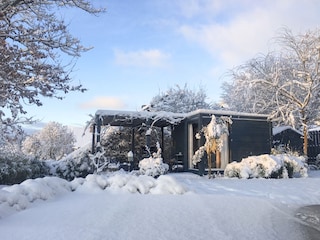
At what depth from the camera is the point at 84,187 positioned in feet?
18.7

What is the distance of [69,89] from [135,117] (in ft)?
15.6

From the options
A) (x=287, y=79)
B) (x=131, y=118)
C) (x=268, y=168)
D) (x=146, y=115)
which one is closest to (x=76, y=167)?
(x=131, y=118)

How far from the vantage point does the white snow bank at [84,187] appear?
4.52 m

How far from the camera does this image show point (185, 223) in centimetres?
363

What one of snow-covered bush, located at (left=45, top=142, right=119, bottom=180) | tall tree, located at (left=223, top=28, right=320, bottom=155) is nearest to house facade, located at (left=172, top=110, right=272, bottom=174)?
tall tree, located at (left=223, top=28, right=320, bottom=155)

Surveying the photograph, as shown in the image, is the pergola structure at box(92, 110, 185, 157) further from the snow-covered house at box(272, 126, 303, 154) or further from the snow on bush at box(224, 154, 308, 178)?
the snow-covered house at box(272, 126, 303, 154)

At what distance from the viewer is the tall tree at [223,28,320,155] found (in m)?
14.9

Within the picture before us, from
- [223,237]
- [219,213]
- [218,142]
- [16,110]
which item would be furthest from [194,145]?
[223,237]

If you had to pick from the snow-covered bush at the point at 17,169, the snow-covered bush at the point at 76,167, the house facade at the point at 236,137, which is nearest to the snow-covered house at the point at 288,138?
the house facade at the point at 236,137

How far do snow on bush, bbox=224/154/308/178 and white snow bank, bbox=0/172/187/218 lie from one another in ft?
17.3

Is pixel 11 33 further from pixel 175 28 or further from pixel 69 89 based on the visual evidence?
pixel 175 28

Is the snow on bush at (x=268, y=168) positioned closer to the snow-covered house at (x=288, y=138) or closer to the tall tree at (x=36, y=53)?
the snow-covered house at (x=288, y=138)

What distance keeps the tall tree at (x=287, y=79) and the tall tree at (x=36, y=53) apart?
9492 mm

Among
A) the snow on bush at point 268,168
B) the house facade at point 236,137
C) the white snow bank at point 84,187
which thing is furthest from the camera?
the house facade at point 236,137
